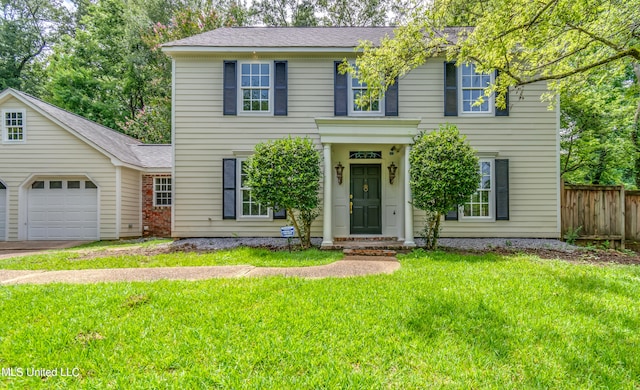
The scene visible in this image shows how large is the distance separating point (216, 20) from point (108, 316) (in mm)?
17481

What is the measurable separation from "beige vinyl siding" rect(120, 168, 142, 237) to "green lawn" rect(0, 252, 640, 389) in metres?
6.41

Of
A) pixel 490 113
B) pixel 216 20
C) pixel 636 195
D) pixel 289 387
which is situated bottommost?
pixel 289 387

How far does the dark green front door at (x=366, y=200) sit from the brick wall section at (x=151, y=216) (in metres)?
6.75

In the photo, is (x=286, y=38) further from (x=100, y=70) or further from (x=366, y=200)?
(x=100, y=70)

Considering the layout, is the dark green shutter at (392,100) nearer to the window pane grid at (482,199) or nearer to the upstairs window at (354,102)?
the upstairs window at (354,102)

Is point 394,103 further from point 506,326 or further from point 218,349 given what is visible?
point 218,349

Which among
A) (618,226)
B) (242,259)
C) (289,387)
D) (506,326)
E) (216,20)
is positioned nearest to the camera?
(289,387)

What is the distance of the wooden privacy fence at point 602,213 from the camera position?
8227mm

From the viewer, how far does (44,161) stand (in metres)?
9.64

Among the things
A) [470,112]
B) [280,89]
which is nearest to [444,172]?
[470,112]

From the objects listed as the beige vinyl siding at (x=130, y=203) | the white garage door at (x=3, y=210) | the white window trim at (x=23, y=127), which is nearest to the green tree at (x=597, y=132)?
the beige vinyl siding at (x=130, y=203)

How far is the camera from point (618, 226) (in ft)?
27.0

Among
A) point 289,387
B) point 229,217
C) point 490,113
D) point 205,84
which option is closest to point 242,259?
point 229,217

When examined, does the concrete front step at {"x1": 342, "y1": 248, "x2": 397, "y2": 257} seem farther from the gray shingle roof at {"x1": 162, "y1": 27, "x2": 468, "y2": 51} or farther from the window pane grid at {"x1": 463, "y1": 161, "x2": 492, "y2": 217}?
the gray shingle roof at {"x1": 162, "y1": 27, "x2": 468, "y2": 51}
